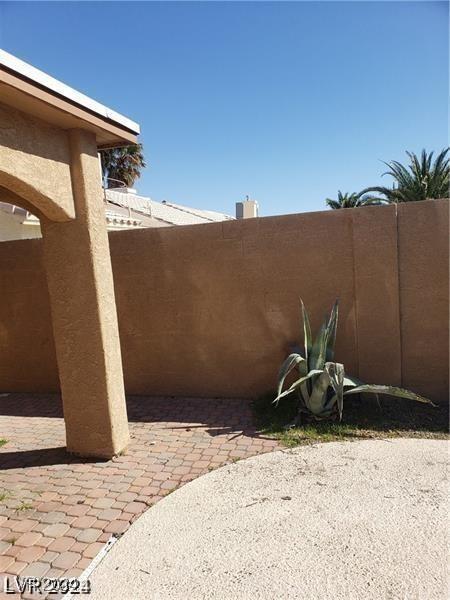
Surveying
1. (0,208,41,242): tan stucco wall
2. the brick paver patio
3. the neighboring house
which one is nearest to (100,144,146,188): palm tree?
the neighboring house

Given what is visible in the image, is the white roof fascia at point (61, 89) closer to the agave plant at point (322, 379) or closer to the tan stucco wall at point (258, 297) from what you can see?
the tan stucco wall at point (258, 297)

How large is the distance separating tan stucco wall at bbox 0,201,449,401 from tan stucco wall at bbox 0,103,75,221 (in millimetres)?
1899

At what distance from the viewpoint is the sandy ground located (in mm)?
2215

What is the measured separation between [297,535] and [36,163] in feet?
10.7

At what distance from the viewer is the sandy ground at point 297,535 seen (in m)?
2.21

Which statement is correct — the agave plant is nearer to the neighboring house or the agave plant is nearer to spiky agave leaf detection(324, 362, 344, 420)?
spiky agave leaf detection(324, 362, 344, 420)

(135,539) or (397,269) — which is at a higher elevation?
(397,269)

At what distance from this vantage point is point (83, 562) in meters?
2.53

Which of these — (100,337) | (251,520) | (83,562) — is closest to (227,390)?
(100,337)

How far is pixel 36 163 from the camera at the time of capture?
319 cm

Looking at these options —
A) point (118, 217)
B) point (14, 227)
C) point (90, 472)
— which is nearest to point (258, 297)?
point (90, 472)

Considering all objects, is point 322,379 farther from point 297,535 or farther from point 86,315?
point 86,315

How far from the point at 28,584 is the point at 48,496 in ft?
3.16

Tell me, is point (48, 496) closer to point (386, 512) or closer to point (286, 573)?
point (286, 573)
